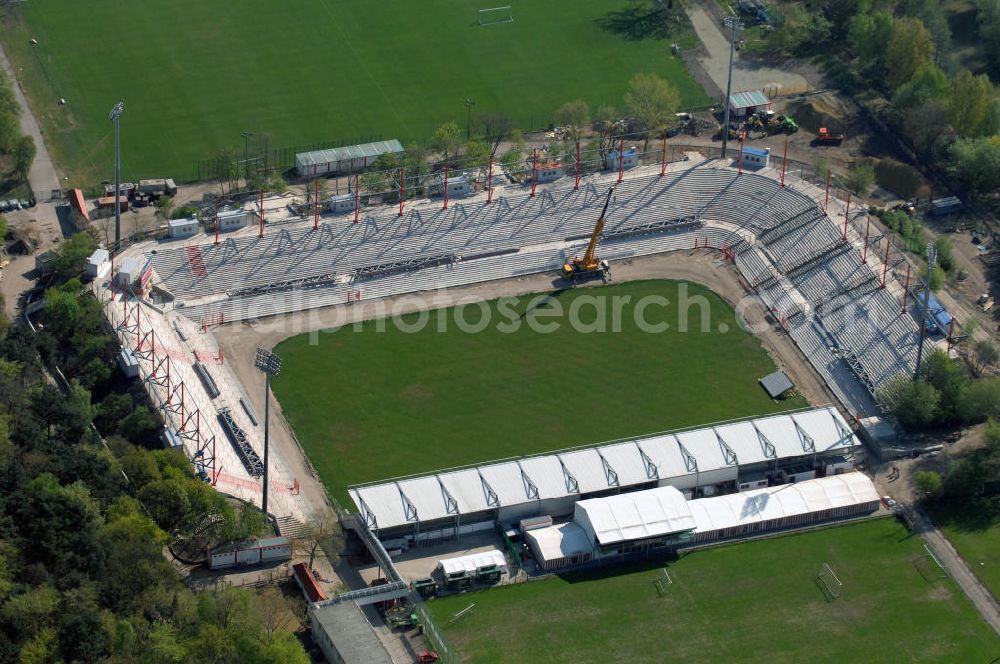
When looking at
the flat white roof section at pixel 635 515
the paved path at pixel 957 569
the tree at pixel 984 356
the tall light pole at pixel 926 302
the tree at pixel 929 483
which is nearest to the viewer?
the paved path at pixel 957 569

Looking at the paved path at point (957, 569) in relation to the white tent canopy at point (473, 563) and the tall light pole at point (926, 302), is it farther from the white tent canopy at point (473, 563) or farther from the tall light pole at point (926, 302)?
the white tent canopy at point (473, 563)

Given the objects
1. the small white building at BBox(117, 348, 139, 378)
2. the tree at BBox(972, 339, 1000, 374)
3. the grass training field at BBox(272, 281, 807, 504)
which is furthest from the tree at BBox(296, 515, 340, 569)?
the tree at BBox(972, 339, 1000, 374)

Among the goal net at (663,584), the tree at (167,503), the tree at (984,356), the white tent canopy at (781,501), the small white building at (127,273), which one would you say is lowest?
the goal net at (663,584)

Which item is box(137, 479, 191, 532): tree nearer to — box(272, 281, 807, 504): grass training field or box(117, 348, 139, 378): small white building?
box(272, 281, 807, 504): grass training field

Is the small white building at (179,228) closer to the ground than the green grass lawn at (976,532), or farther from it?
farther from it

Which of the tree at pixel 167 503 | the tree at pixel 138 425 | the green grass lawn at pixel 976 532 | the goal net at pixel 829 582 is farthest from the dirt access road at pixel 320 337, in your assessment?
the goal net at pixel 829 582

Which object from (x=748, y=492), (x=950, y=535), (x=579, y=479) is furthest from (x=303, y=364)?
(x=950, y=535)
